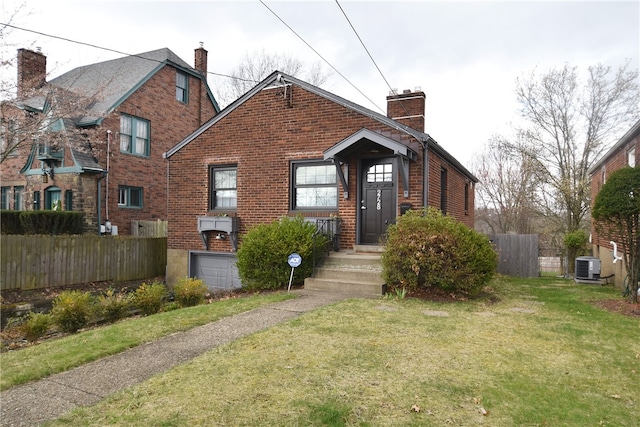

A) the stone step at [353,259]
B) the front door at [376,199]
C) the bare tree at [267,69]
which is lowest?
the stone step at [353,259]

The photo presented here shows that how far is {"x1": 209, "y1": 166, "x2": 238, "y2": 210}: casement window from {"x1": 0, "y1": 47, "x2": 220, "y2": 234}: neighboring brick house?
6076mm

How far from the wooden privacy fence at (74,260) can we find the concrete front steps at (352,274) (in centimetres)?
846

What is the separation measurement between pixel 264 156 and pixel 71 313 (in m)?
6.72

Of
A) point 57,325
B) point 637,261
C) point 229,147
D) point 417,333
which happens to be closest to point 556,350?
point 417,333

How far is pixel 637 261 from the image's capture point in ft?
27.9

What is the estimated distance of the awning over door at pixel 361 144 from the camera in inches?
389

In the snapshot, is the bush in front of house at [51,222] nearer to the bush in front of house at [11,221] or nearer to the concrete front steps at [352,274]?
the bush in front of house at [11,221]

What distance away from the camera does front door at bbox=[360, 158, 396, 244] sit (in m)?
11.0

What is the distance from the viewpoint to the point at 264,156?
12305 millimetres

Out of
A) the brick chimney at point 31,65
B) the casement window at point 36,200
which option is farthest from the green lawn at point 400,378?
the casement window at point 36,200

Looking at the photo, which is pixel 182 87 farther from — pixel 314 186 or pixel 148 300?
pixel 148 300

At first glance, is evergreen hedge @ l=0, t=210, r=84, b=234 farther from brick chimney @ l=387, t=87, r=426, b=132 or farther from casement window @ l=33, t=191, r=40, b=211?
brick chimney @ l=387, t=87, r=426, b=132

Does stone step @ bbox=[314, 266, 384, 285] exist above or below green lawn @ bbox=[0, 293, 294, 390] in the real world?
above

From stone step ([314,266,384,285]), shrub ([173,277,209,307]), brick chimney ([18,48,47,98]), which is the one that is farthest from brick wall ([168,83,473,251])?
brick chimney ([18,48,47,98])
